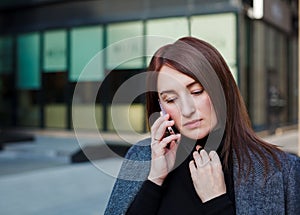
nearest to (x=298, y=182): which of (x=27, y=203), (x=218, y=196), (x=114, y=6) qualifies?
(x=218, y=196)

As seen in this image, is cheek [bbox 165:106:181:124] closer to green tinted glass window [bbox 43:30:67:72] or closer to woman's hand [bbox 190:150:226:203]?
woman's hand [bbox 190:150:226:203]

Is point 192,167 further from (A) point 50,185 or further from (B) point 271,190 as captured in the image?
(A) point 50,185

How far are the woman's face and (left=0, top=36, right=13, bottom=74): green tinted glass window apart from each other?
65.3ft

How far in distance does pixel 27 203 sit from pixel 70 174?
252 cm

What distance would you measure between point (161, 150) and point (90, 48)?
666 inches

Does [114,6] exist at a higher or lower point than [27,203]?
higher

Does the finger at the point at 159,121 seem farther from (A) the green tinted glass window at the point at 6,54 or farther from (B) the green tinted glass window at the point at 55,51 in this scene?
(A) the green tinted glass window at the point at 6,54

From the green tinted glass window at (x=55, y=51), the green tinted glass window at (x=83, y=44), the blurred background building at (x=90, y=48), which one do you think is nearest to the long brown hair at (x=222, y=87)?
the blurred background building at (x=90, y=48)

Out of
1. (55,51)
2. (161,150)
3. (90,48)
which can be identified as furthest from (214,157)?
(55,51)

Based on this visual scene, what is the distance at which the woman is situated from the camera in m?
1.24

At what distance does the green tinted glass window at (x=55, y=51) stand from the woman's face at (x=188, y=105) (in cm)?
1768

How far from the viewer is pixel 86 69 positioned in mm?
1109

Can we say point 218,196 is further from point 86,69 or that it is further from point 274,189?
point 86,69

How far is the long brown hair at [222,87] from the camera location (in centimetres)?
127
